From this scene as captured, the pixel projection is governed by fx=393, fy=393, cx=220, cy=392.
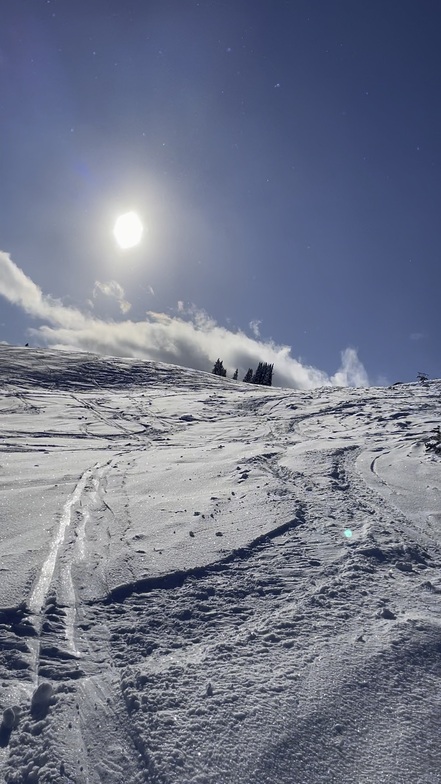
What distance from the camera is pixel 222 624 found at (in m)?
3.00

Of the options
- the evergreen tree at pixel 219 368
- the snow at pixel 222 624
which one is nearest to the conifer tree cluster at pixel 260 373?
the evergreen tree at pixel 219 368

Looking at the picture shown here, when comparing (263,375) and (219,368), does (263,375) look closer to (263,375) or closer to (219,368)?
(263,375)

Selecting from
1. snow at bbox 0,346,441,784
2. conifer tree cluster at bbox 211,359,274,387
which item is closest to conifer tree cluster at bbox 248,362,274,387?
conifer tree cluster at bbox 211,359,274,387

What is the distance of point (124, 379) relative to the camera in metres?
23.4

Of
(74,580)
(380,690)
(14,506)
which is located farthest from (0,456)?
(380,690)

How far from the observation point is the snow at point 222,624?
2.02 m

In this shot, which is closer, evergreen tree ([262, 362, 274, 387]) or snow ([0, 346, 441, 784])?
snow ([0, 346, 441, 784])

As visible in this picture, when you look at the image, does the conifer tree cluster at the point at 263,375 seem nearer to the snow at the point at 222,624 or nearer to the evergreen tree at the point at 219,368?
the evergreen tree at the point at 219,368

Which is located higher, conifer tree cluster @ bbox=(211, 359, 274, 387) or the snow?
conifer tree cluster @ bbox=(211, 359, 274, 387)

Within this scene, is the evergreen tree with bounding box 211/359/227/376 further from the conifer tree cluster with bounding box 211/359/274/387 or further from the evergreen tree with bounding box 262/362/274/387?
the evergreen tree with bounding box 262/362/274/387

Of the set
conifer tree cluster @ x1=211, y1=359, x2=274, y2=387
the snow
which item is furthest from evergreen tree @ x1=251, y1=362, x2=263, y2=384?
the snow

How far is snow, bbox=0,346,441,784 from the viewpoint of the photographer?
79.6 inches

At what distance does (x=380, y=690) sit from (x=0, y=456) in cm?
816

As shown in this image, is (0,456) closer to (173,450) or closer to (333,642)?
(173,450)
